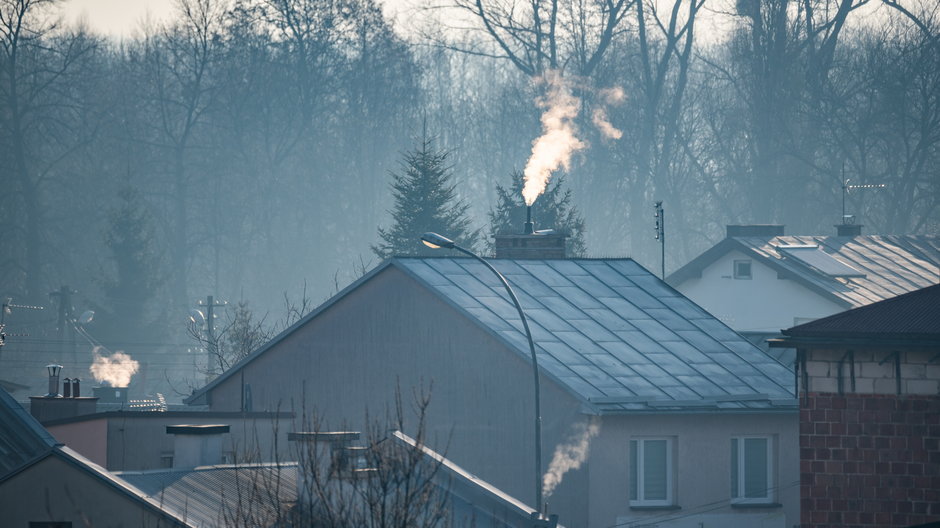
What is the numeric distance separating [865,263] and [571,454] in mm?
29331

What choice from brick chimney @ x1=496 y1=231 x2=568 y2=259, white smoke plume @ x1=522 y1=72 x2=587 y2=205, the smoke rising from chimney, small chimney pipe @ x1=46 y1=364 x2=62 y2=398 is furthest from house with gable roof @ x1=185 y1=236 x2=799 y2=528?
the smoke rising from chimney

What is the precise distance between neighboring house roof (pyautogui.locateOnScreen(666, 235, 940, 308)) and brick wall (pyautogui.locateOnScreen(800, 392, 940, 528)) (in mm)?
30533

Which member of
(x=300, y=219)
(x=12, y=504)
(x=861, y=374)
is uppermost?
(x=300, y=219)

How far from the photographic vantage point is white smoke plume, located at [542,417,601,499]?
27938 millimetres

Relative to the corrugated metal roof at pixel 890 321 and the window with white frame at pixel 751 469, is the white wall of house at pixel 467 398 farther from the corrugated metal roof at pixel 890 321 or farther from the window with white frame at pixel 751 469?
the corrugated metal roof at pixel 890 321

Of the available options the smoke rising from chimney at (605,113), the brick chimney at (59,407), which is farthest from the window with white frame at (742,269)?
the brick chimney at (59,407)

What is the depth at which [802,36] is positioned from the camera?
71.3 meters

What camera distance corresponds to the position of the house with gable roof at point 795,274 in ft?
175

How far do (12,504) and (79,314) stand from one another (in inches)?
2142

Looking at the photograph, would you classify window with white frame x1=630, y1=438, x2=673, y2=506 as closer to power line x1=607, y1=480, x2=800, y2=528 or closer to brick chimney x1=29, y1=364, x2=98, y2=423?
power line x1=607, y1=480, x2=800, y2=528

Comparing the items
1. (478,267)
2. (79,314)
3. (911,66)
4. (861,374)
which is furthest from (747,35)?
(861,374)

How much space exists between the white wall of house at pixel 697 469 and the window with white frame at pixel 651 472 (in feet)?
0.37

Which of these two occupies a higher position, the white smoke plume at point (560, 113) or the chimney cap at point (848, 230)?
the white smoke plume at point (560, 113)

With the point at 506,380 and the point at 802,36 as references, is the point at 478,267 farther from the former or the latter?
the point at 802,36
